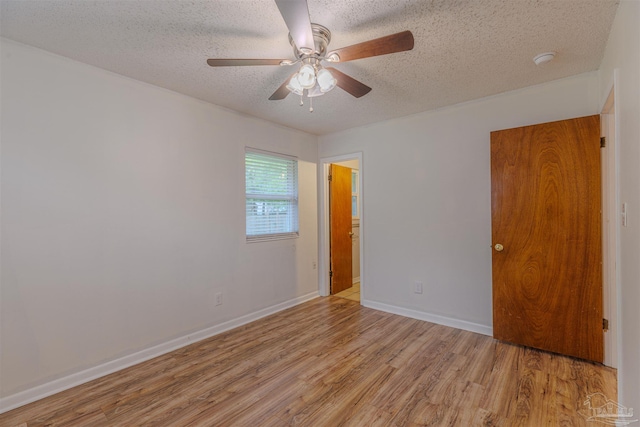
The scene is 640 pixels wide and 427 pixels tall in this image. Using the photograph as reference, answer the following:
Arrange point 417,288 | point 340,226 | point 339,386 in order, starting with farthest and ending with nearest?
point 340,226, point 417,288, point 339,386

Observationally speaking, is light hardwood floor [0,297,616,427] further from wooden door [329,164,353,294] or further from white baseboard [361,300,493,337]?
wooden door [329,164,353,294]

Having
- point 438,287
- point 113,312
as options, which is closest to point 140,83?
point 113,312

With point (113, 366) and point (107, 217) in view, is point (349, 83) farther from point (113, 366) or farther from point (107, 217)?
point (113, 366)

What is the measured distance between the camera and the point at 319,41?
5.82 ft

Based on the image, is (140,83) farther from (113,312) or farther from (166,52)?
(113,312)

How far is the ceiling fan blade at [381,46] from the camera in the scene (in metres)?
1.42

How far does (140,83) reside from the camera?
A: 2.45m

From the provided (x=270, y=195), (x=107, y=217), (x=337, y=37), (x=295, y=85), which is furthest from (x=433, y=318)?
(x=107, y=217)

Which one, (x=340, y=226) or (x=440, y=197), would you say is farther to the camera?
(x=340, y=226)

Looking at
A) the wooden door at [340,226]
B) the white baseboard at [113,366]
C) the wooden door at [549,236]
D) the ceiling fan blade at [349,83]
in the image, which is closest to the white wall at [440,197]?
the wooden door at [549,236]

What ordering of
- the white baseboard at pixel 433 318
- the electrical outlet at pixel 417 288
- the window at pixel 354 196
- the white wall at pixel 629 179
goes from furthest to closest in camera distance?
the window at pixel 354 196 < the electrical outlet at pixel 417 288 < the white baseboard at pixel 433 318 < the white wall at pixel 629 179

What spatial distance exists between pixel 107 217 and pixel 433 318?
3327 millimetres

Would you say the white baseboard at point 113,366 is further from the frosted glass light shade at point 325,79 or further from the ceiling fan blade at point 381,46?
the ceiling fan blade at point 381,46

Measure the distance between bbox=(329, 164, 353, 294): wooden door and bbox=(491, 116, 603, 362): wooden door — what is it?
216 cm
